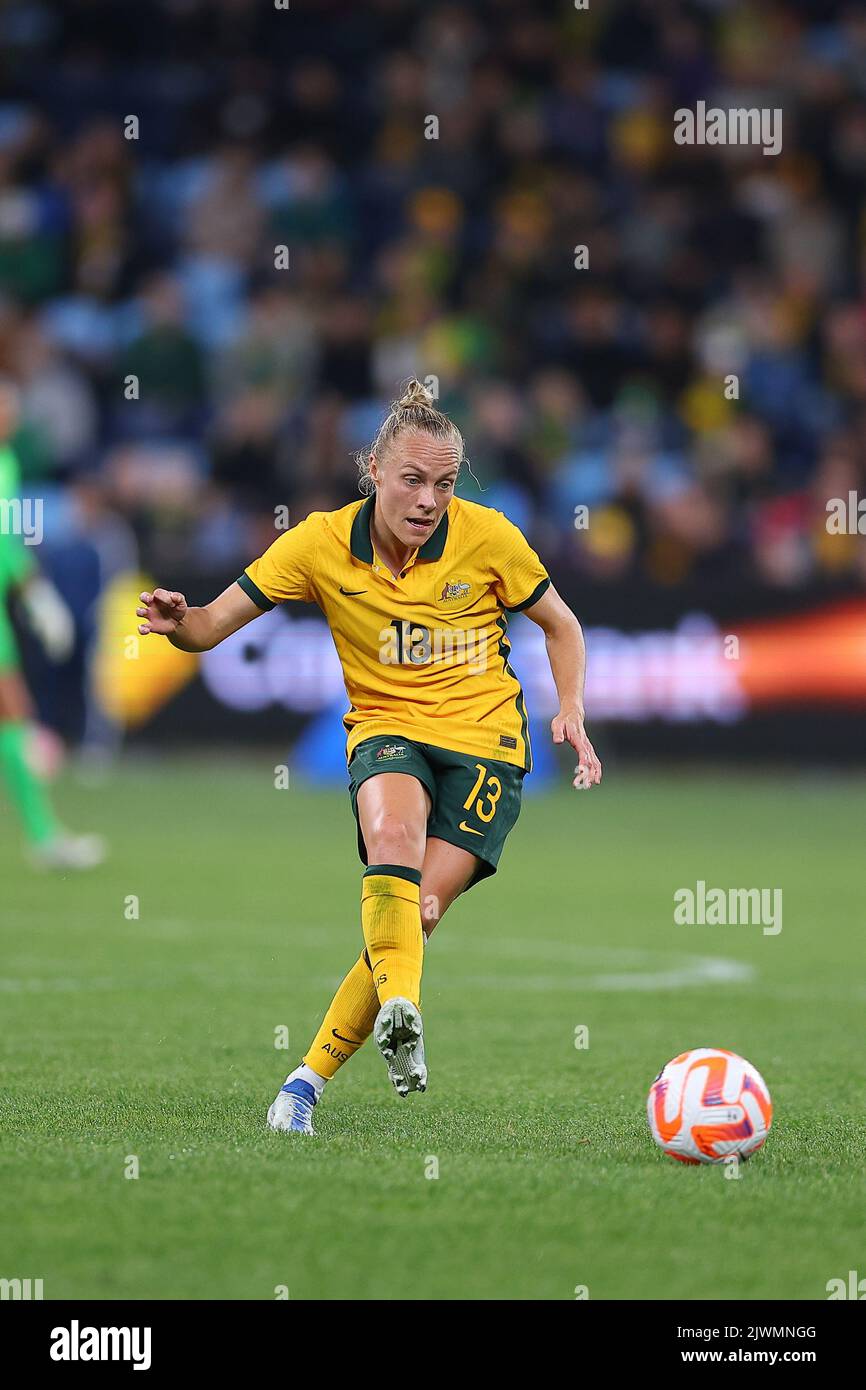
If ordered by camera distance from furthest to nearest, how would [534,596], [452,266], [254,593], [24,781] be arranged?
[452,266], [24,781], [534,596], [254,593]

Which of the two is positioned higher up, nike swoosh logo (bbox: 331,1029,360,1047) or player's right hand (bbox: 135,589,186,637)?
player's right hand (bbox: 135,589,186,637)

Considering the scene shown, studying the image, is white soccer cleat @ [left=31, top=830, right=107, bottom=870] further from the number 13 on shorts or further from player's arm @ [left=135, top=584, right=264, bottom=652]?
the number 13 on shorts

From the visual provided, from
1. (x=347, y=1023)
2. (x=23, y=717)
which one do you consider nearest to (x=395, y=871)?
(x=347, y=1023)

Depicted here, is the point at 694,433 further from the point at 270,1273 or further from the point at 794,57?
the point at 270,1273

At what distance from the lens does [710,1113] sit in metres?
5.14

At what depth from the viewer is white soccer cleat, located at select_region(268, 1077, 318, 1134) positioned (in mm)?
5516

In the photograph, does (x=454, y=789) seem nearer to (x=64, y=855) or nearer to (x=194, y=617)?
(x=194, y=617)

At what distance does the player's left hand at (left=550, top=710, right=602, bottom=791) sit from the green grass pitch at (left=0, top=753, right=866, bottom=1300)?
3.13 feet

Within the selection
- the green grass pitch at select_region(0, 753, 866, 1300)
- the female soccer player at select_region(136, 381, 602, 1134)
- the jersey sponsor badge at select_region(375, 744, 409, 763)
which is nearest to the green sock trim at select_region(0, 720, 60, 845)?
the green grass pitch at select_region(0, 753, 866, 1300)

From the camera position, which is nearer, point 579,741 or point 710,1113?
point 710,1113

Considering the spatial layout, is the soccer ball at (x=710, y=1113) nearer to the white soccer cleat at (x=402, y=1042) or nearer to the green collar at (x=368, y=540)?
the white soccer cleat at (x=402, y=1042)

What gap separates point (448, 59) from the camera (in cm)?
2125

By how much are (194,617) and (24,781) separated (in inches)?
234

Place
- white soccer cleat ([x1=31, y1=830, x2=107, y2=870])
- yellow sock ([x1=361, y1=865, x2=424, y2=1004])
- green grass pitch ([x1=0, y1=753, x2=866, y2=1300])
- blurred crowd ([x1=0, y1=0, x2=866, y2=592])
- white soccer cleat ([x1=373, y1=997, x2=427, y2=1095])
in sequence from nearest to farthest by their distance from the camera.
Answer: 1. green grass pitch ([x1=0, y1=753, x2=866, y2=1300])
2. white soccer cleat ([x1=373, y1=997, x2=427, y2=1095])
3. yellow sock ([x1=361, y1=865, x2=424, y2=1004])
4. white soccer cleat ([x1=31, y1=830, x2=107, y2=870])
5. blurred crowd ([x1=0, y1=0, x2=866, y2=592])
